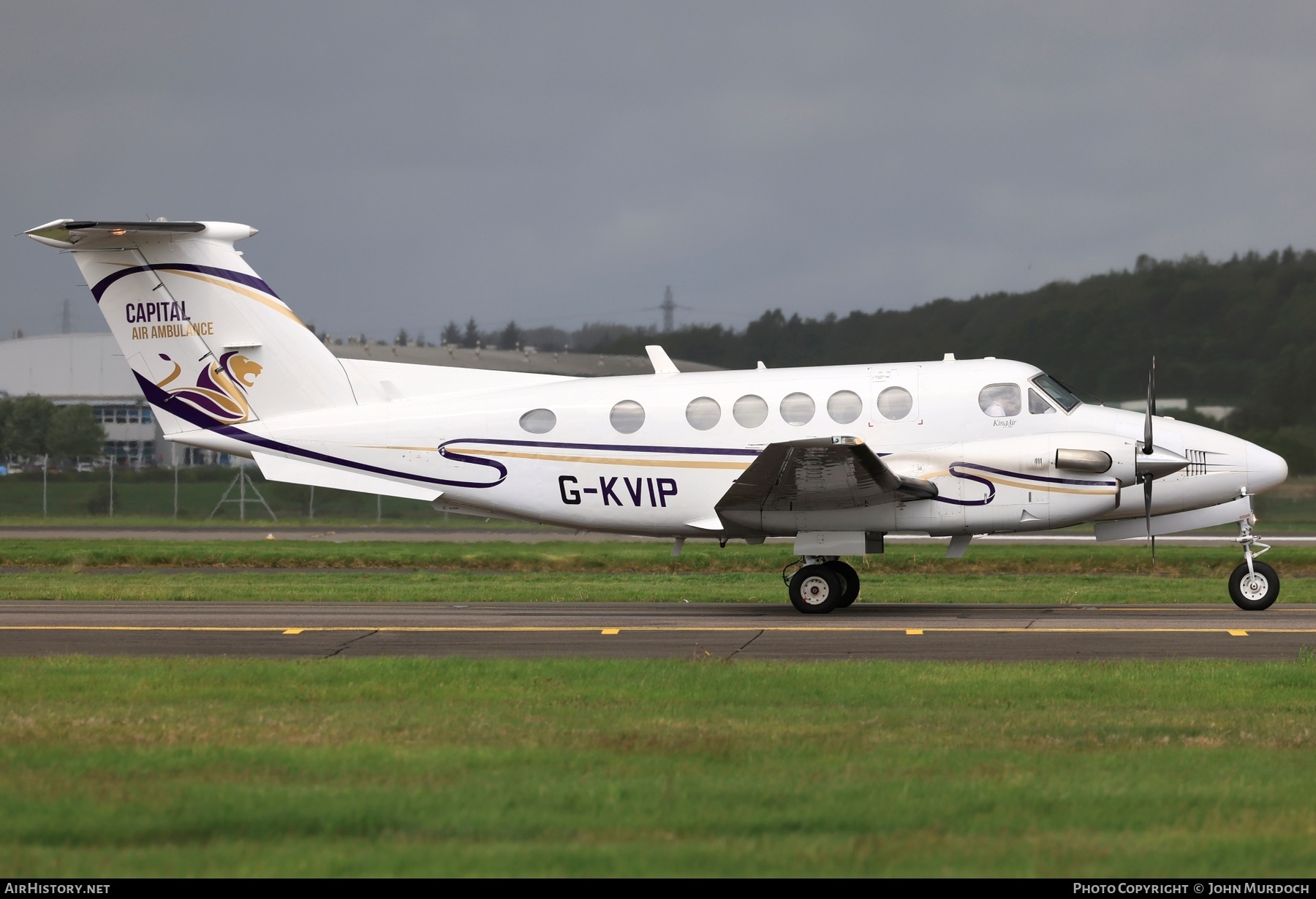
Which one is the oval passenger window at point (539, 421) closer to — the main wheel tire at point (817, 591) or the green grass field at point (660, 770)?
the main wheel tire at point (817, 591)

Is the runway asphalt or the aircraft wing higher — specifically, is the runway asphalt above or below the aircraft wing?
below

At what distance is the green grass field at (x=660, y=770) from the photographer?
5941 mm

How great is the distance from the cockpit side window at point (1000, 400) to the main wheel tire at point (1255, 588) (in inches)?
146

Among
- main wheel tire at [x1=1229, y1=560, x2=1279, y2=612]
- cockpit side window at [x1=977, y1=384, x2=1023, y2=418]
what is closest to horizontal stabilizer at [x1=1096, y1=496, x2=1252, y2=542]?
main wheel tire at [x1=1229, y1=560, x2=1279, y2=612]

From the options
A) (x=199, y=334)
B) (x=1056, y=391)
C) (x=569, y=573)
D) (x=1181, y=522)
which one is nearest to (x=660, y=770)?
(x=1056, y=391)

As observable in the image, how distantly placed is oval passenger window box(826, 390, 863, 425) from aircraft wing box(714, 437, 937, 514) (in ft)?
2.29

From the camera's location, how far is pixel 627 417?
17938 mm

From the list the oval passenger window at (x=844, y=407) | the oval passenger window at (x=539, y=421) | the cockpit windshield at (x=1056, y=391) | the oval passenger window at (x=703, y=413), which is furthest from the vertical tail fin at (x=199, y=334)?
the cockpit windshield at (x=1056, y=391)

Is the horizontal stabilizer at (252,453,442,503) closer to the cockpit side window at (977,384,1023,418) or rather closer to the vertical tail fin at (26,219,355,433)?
the vertical tail fin at (26,219,355,433)

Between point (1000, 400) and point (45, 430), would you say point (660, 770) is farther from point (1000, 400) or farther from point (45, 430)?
point (45, 430)

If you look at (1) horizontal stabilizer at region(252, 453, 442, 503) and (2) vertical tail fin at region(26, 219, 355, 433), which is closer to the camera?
(1) horizontal stabilizer at region(252, 453, 442, 503)

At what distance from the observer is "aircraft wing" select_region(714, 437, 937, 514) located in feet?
51.9

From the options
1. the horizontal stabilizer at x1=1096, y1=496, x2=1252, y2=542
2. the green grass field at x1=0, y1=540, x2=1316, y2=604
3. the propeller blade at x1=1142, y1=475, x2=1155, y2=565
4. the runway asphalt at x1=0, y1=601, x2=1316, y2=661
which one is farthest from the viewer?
the green grass field at x1=0, y1=540, x2=1316, y2=604

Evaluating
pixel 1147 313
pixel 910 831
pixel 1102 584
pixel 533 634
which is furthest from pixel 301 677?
pixel 1147 313
